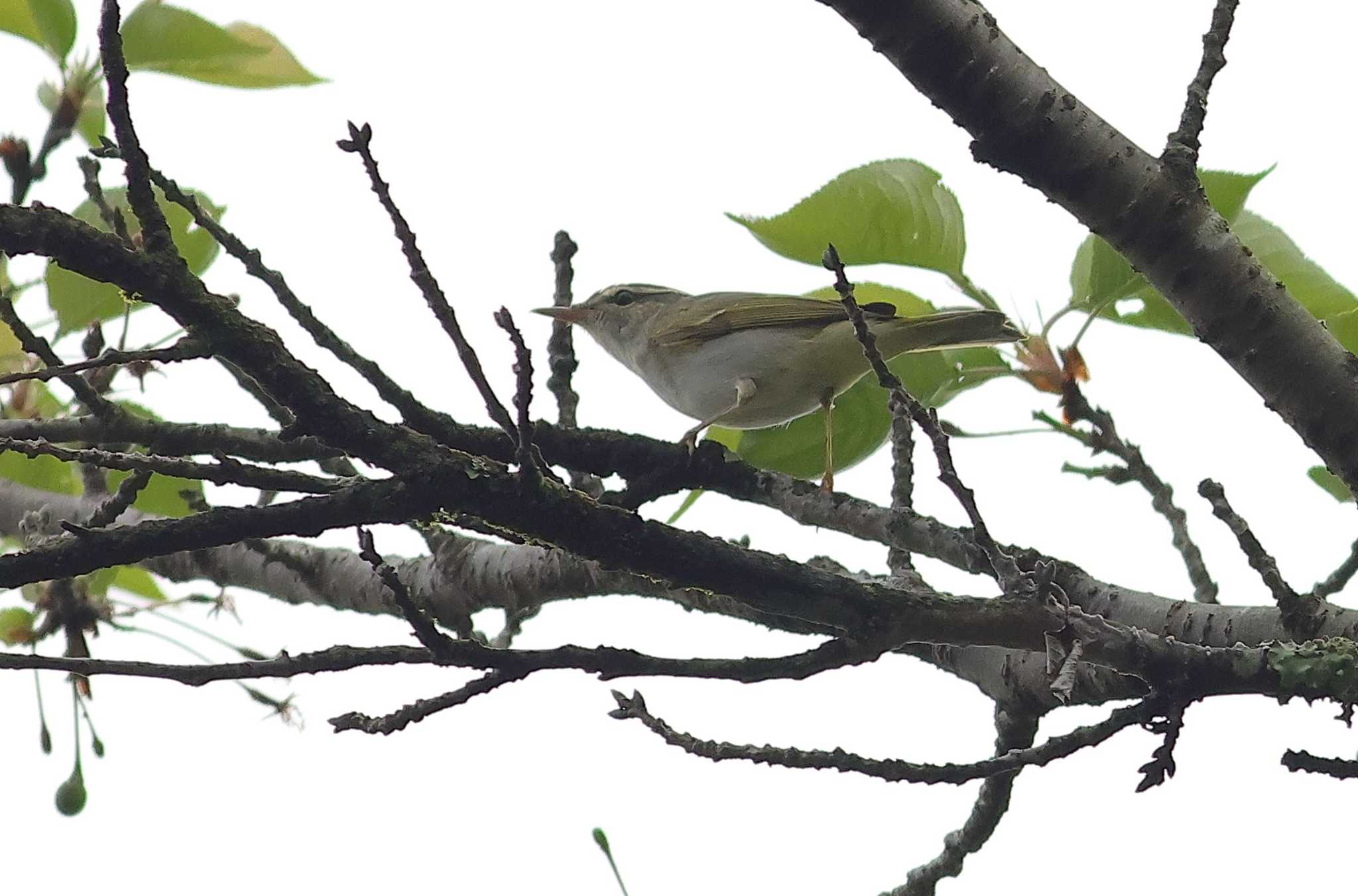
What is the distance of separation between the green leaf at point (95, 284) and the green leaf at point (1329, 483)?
8.29 feet

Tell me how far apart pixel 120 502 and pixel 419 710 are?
973mm

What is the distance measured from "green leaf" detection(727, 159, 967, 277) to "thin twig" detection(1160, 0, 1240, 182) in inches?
22.7

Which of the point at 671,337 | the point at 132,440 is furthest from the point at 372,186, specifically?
the point at 671,337

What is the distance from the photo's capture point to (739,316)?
4.14 meters

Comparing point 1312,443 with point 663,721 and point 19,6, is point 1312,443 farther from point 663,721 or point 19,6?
point 19,6

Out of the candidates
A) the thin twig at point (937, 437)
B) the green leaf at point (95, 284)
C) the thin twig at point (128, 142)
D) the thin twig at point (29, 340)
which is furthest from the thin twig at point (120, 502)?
the thin twig at point (937, 437)

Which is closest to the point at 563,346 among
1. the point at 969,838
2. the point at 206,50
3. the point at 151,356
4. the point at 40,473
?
the point at 206,50

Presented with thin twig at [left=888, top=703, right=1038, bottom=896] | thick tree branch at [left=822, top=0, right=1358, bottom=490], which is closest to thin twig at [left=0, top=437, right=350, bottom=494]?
thick tree branch at [left=822, top=0, right=1358, bottom=490]

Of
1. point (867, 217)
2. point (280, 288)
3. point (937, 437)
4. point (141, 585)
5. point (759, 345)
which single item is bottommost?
point (937, 437)

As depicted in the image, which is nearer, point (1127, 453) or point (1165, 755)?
point (1165, 755)

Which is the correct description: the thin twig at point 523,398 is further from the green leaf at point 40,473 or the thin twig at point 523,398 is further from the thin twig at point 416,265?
the green leaf at point 40,473

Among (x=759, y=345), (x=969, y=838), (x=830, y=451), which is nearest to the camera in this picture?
(x=969, y=838)

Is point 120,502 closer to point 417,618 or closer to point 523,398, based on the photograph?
point 417,618

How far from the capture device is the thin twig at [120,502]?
217cm
